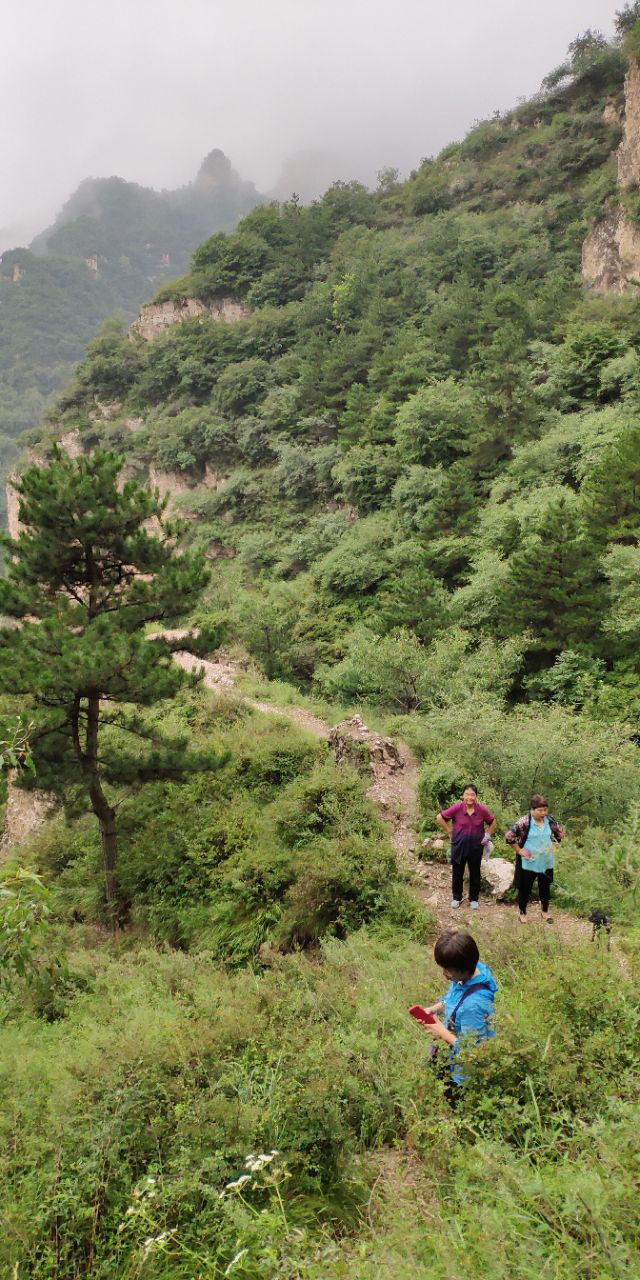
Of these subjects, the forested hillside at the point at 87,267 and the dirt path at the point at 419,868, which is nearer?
the dirt path at the point at 419,868

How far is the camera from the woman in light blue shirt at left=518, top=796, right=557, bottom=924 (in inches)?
222

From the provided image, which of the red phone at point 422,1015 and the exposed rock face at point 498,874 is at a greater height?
the red phone at point 422,1015

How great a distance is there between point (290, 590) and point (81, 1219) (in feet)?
68.3

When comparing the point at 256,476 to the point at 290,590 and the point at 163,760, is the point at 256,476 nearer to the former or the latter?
the point at 290,590

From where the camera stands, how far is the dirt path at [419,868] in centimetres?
591

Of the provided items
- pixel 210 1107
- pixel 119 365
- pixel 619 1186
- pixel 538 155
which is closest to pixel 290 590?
pixel 210 1107

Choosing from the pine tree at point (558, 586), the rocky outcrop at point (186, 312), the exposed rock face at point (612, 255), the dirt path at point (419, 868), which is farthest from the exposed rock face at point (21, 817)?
the rocky outcrop at point (186, 312)

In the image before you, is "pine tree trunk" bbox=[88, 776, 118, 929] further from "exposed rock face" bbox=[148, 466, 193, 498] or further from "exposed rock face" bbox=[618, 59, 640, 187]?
"exposed rock face" bbox=[618, 59, 640, 187]

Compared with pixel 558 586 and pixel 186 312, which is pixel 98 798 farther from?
pixel 186 312

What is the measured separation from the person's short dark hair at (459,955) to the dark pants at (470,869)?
3335 mm

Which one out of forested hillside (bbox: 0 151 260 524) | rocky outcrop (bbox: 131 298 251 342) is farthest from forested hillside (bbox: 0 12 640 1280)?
forested hillside (bbox: 0 151 260 524)

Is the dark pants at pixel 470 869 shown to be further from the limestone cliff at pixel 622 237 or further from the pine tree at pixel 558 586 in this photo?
the limestone cliff at pixel 622 237

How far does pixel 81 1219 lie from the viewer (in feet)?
9.89

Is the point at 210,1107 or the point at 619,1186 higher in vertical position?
the point at 619,1186
